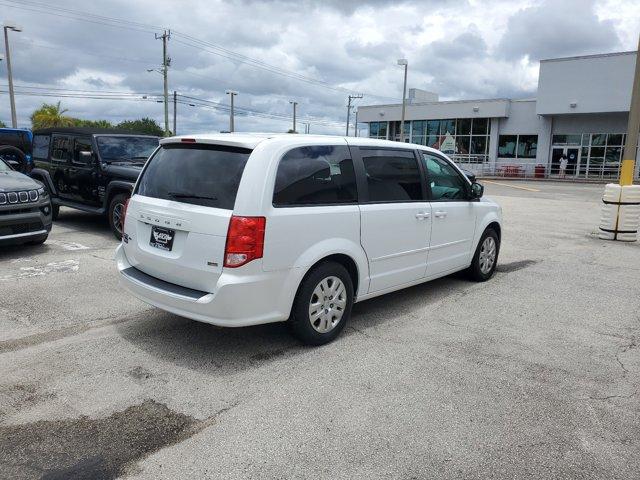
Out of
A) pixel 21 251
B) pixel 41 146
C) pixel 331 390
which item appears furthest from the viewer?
pixel 41 146

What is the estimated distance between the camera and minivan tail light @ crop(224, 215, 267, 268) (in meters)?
3.89

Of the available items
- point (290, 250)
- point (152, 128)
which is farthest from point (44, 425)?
point (152, 128)

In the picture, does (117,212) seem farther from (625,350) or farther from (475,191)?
(625,350)

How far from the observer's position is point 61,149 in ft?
34.3

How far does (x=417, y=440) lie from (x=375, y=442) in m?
0.25

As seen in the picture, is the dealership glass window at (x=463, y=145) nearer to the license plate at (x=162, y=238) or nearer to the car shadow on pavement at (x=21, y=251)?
the car shadow on pavement at (x=21, y=251)

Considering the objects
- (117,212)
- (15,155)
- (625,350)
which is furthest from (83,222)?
(625,350)

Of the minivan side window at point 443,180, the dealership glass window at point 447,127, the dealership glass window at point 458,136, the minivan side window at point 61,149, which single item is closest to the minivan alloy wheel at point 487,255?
the minivan side window at point 443,180

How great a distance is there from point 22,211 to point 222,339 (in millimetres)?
4702

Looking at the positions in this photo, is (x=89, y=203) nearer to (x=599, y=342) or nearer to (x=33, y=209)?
(x=33, y=209)

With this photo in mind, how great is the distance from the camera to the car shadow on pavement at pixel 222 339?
428cm

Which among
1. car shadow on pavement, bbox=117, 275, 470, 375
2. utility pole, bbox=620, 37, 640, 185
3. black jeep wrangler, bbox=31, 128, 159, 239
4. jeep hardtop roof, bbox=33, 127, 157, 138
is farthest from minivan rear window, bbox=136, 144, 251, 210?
utility pole, bbox=620, 37, 640, 185

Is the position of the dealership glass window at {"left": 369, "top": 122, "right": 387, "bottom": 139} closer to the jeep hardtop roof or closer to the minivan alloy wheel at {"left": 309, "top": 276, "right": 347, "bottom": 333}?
the jeep hardtop roof

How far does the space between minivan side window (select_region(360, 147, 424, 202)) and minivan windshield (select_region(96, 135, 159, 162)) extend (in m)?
6.12
